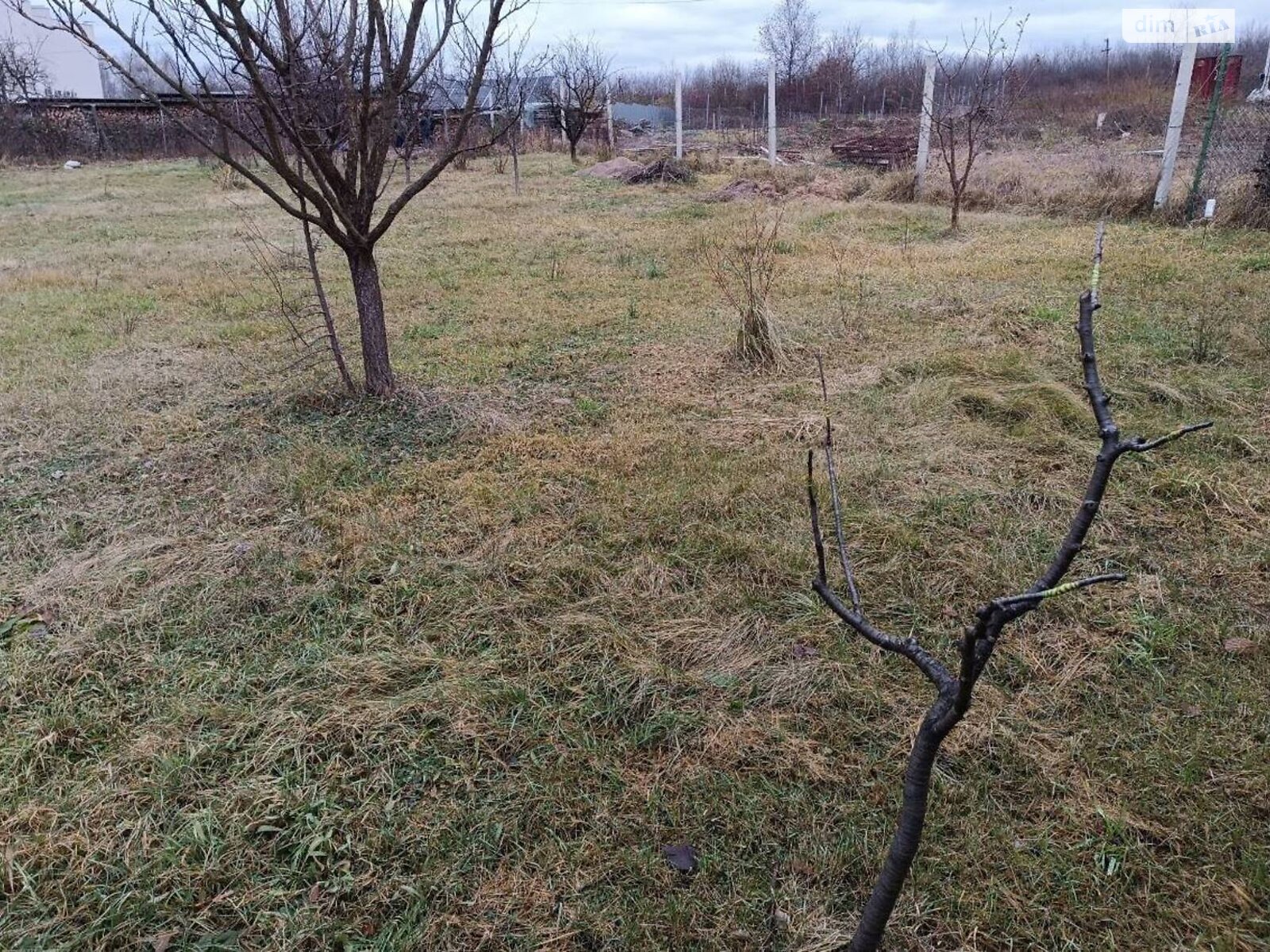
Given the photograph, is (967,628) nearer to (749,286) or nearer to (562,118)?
(749,286)

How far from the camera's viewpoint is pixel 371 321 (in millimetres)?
4250

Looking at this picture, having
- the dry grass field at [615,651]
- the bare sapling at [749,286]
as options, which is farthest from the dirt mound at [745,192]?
the dry grass field at [615,651]

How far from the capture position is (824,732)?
84.1 inches

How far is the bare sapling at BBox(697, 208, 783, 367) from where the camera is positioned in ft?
16.2

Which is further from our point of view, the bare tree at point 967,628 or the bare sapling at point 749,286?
the bare sapling at point 749,286

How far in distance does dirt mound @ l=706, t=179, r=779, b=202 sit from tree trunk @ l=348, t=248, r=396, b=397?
31.2 ft

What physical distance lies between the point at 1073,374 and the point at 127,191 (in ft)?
57.3

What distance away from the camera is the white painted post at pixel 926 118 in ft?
35.3

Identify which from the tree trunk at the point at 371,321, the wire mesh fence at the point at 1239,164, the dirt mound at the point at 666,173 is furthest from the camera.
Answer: the dirt mound at the point at 666,173

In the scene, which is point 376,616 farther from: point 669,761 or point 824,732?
point 824,732

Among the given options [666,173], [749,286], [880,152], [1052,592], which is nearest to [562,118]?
[666,173]

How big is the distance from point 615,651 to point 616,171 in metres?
15.9

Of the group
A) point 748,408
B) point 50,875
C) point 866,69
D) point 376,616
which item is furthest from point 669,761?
point 866,69

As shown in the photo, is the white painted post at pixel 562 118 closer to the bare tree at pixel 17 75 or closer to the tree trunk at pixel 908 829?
the bare tree at pixel 17 75
